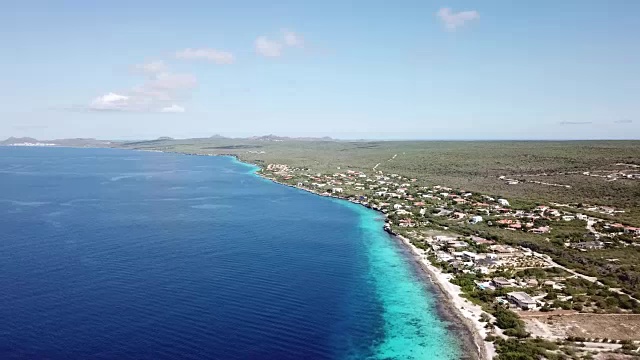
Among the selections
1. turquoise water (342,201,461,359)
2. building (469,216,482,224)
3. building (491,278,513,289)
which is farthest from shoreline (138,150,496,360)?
building (469,216,482,224)

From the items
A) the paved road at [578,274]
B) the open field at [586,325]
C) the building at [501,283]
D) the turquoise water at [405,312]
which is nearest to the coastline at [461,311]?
the turquoise water at [405,312]

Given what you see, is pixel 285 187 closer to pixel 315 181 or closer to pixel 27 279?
pixel 315 181

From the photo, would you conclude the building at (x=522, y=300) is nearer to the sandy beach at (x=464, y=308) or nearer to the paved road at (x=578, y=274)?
the sandy beach at (x=464, y=308)

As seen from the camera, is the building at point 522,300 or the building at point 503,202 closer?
the building at point 522,300

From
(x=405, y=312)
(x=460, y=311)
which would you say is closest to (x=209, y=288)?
(x=405, y=312)

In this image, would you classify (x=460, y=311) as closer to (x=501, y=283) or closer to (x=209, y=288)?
(x=501, y=283)

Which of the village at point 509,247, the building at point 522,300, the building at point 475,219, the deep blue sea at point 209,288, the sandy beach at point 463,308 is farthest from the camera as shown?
the building at point 475,219
